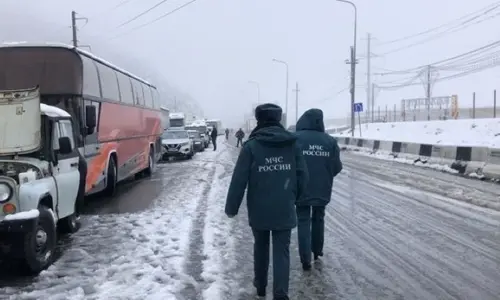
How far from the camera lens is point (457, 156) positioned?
20.2m

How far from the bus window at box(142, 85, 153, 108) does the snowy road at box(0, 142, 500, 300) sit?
797 cm

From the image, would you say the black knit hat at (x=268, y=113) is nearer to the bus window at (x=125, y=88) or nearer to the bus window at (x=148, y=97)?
the bus window at (x=125, y=88)

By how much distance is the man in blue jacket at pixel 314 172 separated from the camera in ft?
21.6

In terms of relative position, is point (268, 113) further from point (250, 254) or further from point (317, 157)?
point (250, 254)

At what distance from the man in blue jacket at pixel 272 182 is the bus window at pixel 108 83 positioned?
8982mm

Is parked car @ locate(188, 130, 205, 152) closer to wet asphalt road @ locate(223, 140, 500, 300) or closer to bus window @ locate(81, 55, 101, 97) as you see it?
bus window @ locate(81, 55, 101, 97)

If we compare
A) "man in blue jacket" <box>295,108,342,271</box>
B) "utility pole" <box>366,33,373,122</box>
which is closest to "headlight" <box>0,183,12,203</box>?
"man in blue jacket" <box>295,108,342,271</box>

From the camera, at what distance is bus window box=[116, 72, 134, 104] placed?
15.8 meters

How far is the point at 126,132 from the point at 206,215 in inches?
256

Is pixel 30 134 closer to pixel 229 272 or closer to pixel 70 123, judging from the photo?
pixel 70 123

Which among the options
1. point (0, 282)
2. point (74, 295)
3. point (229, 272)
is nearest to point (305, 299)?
point (229, 272)

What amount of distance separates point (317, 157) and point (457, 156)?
49.4ft

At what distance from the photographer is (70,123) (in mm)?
9148

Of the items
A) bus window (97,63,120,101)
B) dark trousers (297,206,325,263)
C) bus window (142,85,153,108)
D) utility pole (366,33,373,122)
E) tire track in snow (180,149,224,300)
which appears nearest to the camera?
tire track in snow (180,149,224,300)
